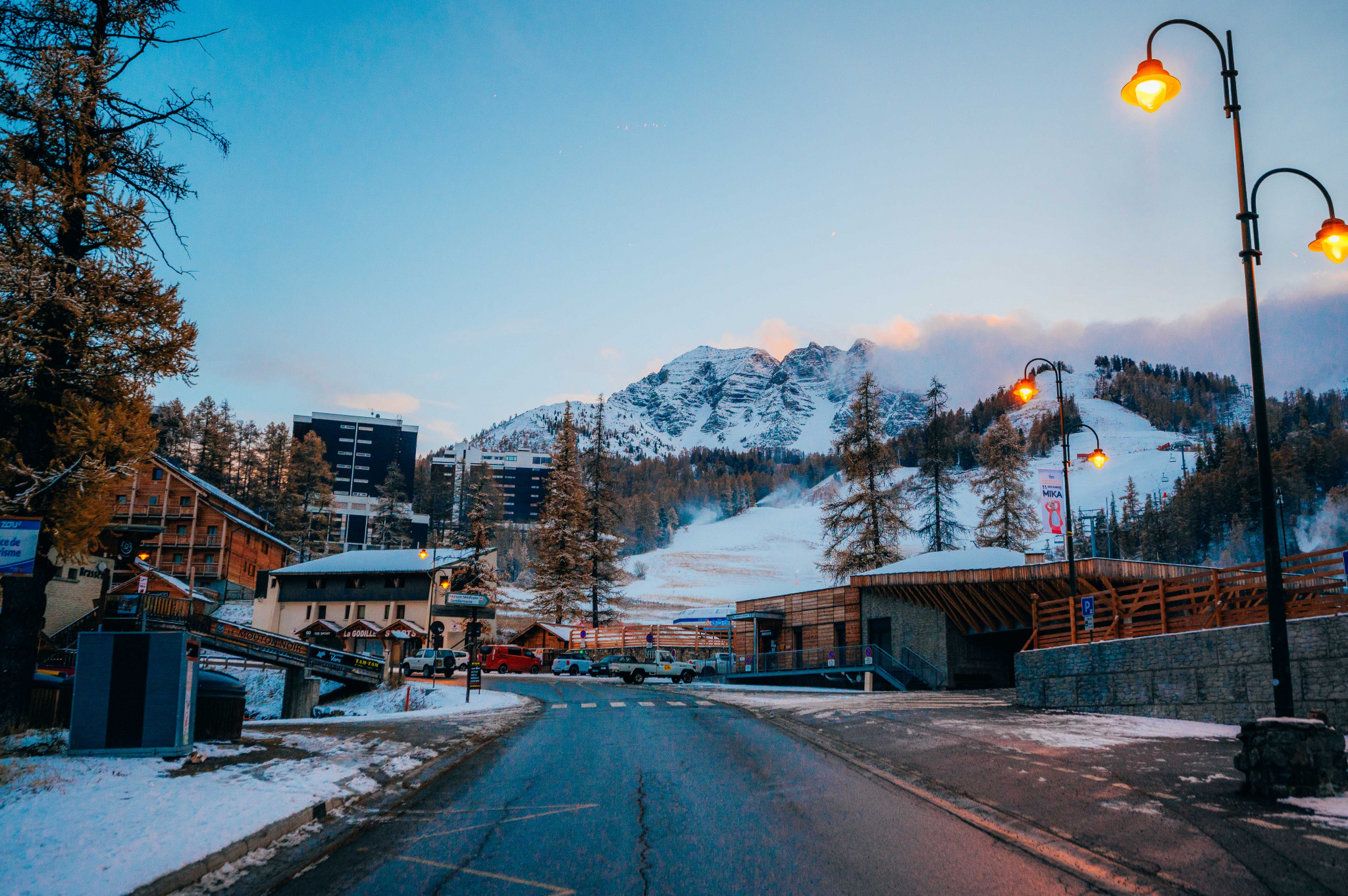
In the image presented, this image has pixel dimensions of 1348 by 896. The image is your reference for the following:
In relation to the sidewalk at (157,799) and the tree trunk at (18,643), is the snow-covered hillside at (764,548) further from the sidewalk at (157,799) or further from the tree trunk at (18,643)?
the tree trunk at (18,643)

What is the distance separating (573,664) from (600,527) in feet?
53.6

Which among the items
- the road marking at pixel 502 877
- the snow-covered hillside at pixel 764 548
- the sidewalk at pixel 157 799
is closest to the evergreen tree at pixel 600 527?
the snow-covered hillside at pixel 764 548

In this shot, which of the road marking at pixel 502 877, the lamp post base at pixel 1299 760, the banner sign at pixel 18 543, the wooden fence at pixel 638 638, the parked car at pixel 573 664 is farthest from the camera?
the wooden fence at pixel 638 638

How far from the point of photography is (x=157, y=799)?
28.0 ft

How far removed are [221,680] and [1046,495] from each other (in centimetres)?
2551

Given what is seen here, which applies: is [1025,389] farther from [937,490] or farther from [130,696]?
[937,490]

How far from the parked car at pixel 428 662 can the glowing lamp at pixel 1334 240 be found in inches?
1741

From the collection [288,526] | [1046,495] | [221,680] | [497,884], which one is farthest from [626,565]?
[497,884]

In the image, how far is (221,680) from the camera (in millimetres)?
14500

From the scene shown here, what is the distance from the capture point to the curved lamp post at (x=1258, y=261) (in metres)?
9.35

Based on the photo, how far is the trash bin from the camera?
13.7 metres

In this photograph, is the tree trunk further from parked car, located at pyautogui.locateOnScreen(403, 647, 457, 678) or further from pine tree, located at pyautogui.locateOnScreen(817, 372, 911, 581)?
pine tree, located at pyautogui.locateOnScreen(817, 372, 911, 581)

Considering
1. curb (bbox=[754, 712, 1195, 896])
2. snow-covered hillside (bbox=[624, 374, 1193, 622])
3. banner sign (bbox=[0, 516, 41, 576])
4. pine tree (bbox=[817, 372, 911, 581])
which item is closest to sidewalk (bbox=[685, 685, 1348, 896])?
curb (bbox=[754, 712, 1195, 896])

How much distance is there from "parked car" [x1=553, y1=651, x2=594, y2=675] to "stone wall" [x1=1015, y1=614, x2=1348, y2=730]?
3344 centimetres
